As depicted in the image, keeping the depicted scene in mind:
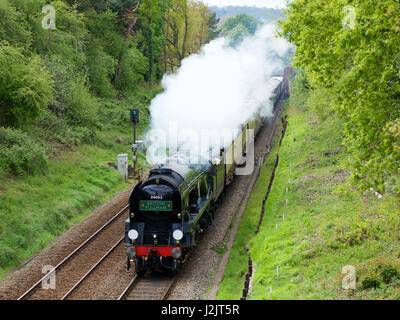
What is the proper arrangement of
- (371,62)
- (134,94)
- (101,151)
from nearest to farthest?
(371,62) → (101,151) → (134,94)

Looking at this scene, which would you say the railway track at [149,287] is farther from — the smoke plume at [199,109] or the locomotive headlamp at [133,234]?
the smoke plume at [199,109]

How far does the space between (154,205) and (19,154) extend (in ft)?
35.5

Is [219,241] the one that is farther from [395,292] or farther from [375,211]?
[395,292]

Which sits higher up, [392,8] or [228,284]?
[392,8]

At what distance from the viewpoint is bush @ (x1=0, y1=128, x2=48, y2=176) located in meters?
20.6

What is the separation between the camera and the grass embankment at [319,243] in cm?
1128

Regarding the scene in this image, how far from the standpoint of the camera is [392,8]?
28.1ft

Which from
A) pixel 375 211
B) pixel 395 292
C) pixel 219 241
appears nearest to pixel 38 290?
pixel 219 241

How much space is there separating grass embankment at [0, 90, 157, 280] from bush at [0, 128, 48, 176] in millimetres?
401

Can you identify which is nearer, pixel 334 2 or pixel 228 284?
pixel 334 2

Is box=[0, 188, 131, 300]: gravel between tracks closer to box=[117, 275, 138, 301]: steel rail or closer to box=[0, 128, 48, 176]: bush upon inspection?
box=[117, 275, 138, 301]: steel rail

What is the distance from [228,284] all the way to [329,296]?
3.90 meters

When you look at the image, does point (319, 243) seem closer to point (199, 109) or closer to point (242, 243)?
point (242, 243)

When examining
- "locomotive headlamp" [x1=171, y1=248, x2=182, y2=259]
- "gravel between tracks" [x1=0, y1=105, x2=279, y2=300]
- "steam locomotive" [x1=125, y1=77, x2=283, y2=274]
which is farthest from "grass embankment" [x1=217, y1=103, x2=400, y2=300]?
"steam locomotive" [x1=125, y1=77, x2=283, y2=274]
